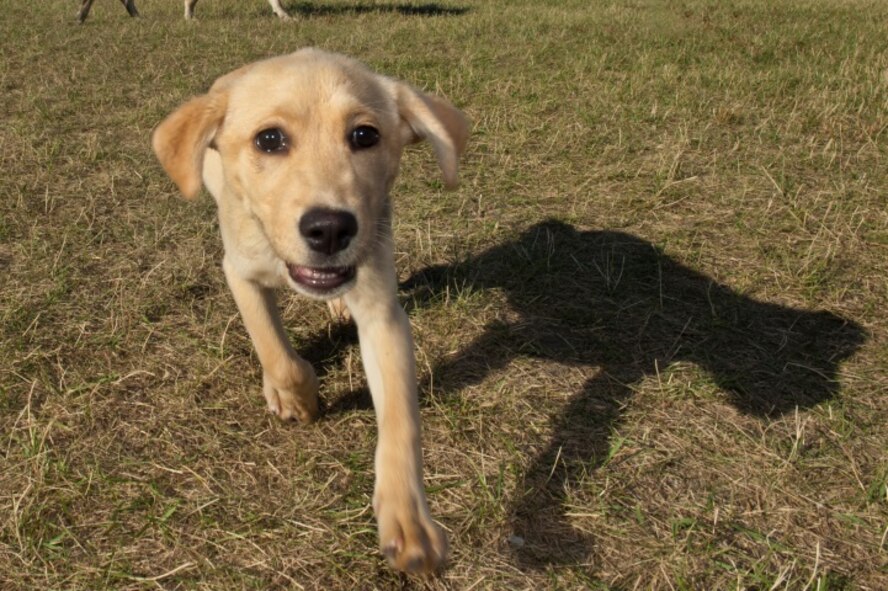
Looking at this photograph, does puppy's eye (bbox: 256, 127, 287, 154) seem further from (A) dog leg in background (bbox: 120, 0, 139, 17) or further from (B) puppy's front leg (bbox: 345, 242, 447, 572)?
(A) dog leg in background (bbox: 120, 0, 139, 17)

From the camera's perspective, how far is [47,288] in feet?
11.9

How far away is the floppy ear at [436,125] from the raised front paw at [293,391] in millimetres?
819

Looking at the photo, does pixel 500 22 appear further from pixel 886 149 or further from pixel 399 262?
pixel 399 262

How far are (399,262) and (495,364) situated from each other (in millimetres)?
1017

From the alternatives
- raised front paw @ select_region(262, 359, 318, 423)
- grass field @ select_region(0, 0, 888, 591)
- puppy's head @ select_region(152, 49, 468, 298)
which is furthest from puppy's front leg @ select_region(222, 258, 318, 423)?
puppy's head @ select_region(152, 49, 468, 298)

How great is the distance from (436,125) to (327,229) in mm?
660

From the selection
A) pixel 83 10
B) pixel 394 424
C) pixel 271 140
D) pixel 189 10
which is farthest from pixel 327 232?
pixel 83 10

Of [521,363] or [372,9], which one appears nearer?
[521,363]

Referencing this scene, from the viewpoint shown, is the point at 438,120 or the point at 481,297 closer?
the point at 438,120

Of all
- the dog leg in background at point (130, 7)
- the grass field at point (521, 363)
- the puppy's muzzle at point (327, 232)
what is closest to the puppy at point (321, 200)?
the puppy's muzzle at point (327, 232)

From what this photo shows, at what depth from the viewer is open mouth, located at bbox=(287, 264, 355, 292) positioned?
2.37m

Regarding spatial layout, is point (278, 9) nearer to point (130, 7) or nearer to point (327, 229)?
point (130, 7)

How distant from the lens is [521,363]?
10.6 ft

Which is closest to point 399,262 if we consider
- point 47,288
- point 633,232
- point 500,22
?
point 633,232
